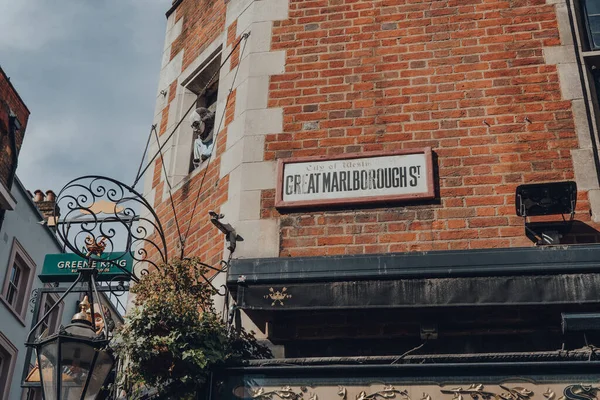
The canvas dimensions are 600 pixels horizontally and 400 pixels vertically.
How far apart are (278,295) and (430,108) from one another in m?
2.16

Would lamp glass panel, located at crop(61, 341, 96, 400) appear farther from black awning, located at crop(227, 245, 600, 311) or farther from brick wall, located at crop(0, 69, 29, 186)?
brick wall, located at crop(0, 69, 29, 186)

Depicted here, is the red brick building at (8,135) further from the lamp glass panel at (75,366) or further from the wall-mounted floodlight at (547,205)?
the wall-mounted floodlight at (547,205)

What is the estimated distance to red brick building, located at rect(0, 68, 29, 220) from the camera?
20.4 meters

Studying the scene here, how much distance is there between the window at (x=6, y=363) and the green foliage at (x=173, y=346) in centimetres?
1488

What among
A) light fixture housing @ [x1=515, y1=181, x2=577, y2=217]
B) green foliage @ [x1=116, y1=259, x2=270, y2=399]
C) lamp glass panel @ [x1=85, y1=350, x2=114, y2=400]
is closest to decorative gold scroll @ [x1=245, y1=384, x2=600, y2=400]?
green foliage @ [x1=116, y1=259, x2=270, y2=399]

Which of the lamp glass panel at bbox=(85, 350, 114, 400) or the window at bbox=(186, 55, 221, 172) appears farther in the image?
the window at bbox=(186, 55, 221, 172)

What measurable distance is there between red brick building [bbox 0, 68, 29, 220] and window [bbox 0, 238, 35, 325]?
1339mm

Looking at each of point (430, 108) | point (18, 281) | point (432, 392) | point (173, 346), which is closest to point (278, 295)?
point (173, 346)

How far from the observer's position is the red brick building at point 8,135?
20.4 metres

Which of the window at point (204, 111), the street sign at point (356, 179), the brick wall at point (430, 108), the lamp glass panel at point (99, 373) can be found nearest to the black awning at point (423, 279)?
the brick wall at point (430, 108)

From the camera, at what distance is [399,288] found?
6340mm

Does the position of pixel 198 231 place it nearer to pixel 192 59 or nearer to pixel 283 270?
pixel 283 270

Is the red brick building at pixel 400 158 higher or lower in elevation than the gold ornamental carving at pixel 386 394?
higher

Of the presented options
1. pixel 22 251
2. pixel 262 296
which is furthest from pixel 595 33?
pixel 22 251
